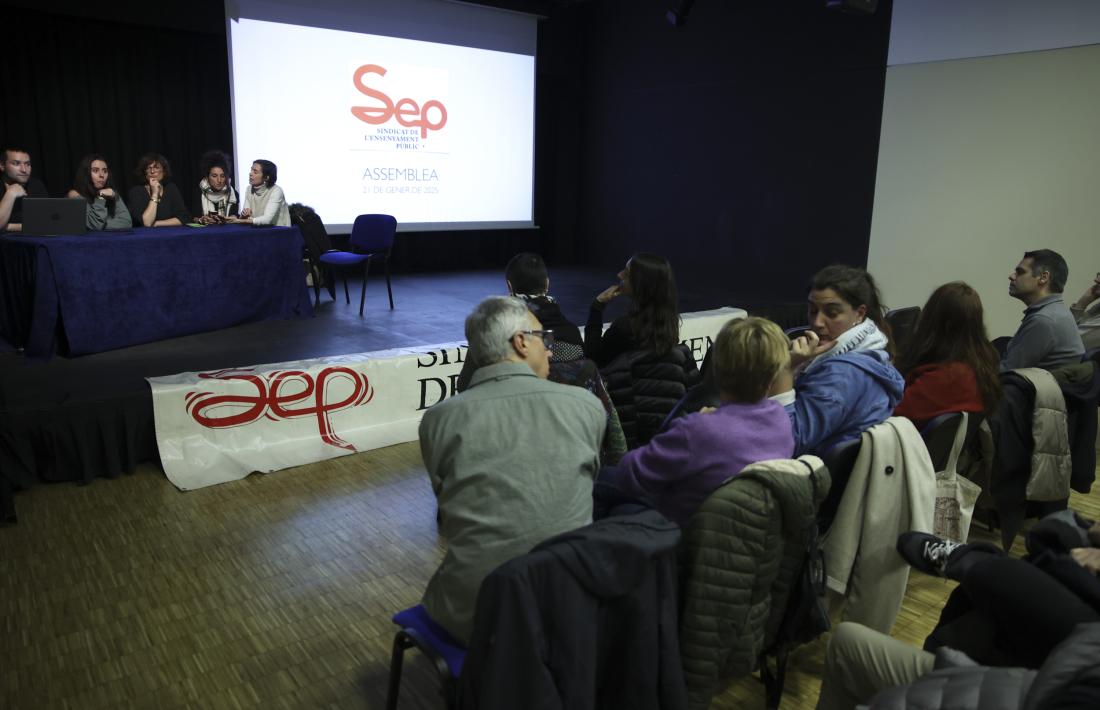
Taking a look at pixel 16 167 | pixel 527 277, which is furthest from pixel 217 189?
pixel 527 277

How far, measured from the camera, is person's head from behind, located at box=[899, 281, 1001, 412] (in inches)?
96.3

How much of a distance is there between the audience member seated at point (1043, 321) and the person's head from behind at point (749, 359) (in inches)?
77.4

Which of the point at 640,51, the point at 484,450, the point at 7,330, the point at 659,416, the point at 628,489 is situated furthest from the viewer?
the point at 640,51

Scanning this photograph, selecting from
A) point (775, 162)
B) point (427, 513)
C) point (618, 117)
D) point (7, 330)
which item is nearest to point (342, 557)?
point (427, 513)

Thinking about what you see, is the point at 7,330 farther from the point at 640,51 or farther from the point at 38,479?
the point at 640,51

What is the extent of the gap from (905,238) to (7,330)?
23.1 feet

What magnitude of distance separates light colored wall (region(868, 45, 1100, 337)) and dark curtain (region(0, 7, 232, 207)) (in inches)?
254

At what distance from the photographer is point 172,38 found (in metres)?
7.03

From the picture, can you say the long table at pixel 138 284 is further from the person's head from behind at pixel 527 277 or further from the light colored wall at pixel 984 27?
the light colored wall at pixel 984 27

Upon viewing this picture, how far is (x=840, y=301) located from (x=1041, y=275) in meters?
1.46

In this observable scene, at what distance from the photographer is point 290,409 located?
3568 mm

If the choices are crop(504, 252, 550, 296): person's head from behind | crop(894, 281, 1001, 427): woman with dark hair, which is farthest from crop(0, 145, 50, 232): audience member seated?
crop(894, 281, 1001, 427): woman with dark hair

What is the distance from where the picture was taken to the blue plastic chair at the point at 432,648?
141 centimetres

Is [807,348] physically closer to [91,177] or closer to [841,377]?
[841,377]
